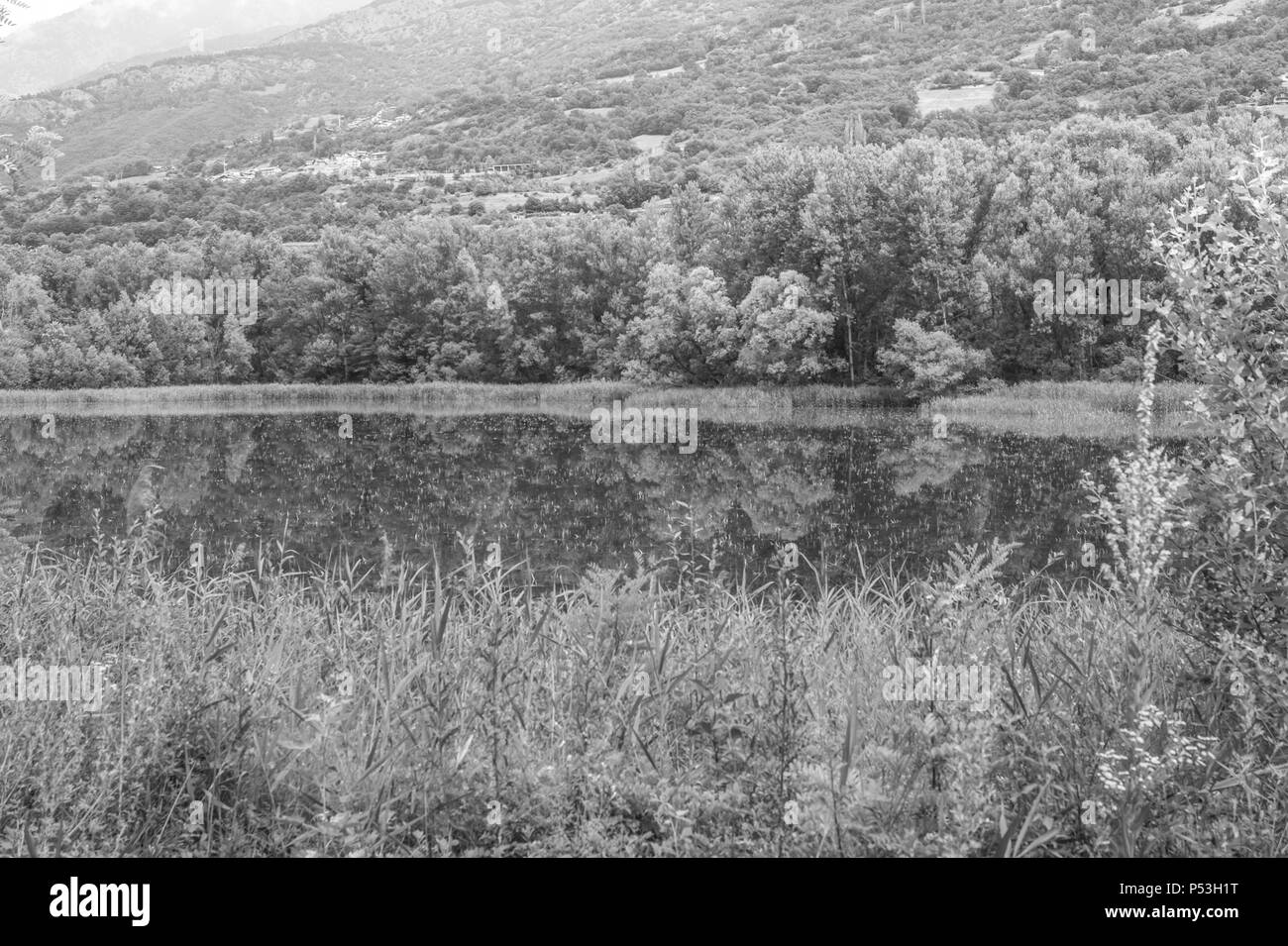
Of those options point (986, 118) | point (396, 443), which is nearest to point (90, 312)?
point (396, 443)

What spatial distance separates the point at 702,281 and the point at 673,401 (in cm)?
534

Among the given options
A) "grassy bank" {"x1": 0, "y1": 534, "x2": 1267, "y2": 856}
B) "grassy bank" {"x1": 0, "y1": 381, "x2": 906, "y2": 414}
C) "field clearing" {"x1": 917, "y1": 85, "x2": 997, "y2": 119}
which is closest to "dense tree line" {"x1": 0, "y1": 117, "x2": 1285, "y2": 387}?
"grassy bank" {"x1": 0, "y1": 381, "x2": 906, "y2": 414}

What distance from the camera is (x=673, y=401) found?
39594 millimetres

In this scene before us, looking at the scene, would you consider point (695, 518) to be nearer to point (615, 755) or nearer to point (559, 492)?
point (559, 492)

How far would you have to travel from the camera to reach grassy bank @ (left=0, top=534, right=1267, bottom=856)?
2.99 metres

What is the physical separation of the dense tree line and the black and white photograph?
222 mm

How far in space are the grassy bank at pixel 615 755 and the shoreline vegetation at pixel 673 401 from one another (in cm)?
2301

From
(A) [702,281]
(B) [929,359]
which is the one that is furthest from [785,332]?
(A) [702,281]

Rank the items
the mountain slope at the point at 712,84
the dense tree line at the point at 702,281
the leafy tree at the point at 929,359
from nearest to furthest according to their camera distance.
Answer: the leafy tree at the point at 929,359, the dense tree line at the point at 702,281, the mountain slope at the point at 712,84

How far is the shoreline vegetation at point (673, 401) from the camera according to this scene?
29.5 metres

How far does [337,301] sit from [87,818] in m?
54.2

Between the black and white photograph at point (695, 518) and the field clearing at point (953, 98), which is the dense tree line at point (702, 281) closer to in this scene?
the black and white photograph at point (695, 518)

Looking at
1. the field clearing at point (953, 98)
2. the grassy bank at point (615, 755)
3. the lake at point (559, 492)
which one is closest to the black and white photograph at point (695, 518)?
the grassy bank at point (615, 755)

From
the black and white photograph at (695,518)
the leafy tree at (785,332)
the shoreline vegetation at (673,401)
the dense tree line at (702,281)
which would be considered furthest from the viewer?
the leafy tree at (785,332)
